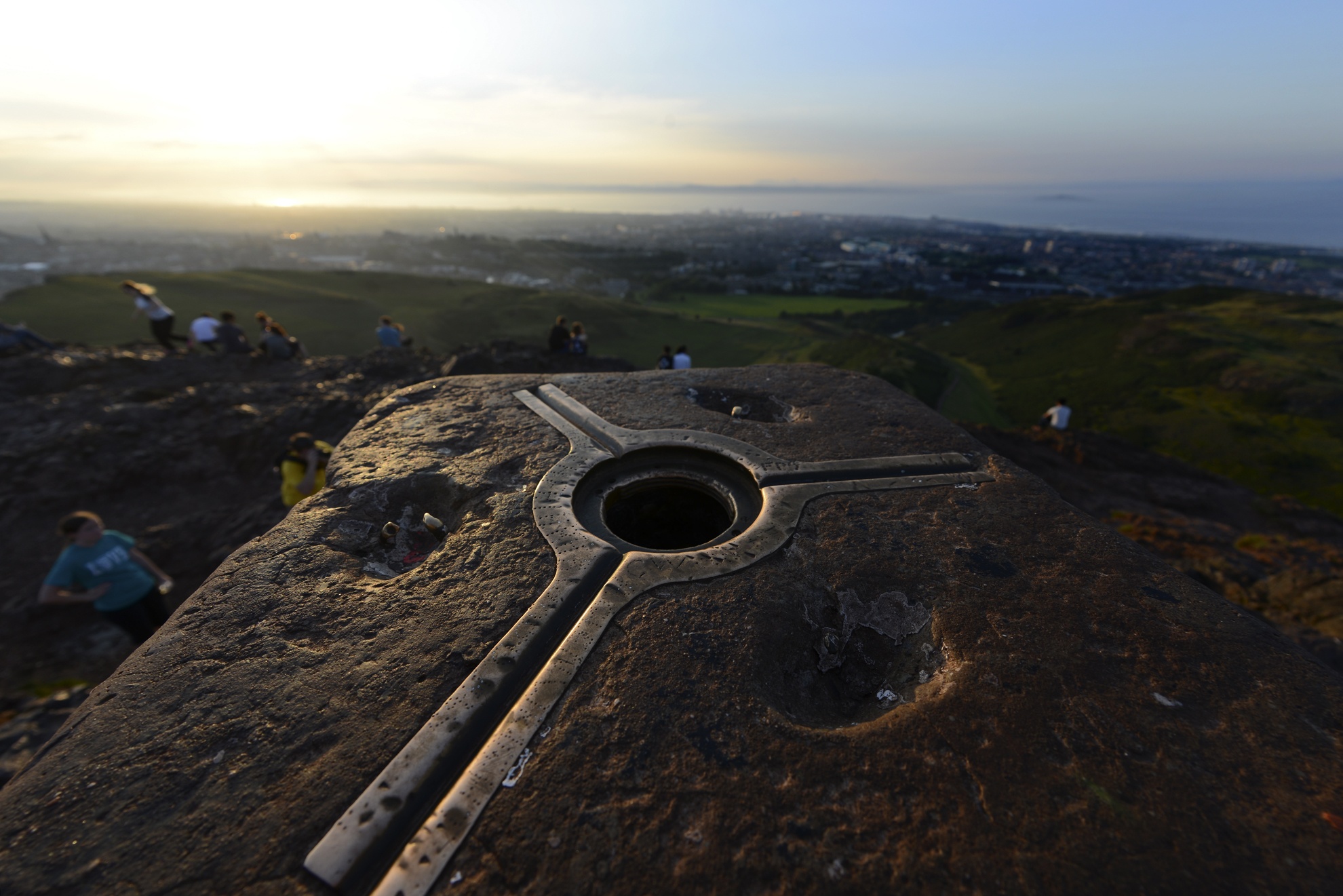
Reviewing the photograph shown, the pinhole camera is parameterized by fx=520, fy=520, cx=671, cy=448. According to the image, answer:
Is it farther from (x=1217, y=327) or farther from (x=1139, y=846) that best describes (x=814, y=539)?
(x=1217, y=327)

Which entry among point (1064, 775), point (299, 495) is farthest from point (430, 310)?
point (1064, 775)

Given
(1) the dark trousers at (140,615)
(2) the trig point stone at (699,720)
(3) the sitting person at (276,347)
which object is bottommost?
(1) the dark trousers at (140,615)

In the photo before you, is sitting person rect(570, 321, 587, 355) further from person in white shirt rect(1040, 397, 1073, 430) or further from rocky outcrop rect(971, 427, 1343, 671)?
person in white shirt rect(1040, 397, 1073, 430)

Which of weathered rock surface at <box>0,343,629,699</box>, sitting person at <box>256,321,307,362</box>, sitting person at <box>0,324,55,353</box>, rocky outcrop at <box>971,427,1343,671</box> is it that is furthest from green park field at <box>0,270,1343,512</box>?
weathered rock surface at <box>0,343,629,699</box>

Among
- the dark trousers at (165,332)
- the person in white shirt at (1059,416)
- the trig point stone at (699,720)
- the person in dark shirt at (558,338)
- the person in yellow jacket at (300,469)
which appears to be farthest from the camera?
the person in white shirt at (1059,416)

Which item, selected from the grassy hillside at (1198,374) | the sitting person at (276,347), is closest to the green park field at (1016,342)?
the grassy hillside at (1198,374)

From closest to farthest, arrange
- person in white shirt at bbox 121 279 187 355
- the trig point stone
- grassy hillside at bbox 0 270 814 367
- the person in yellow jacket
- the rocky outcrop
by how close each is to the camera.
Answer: the trig point stone → the person in yellow jacket → the rocky outcrop → person in white shirt at bbox 121 279 187 355 → grassy hillside at bbox 0 270 814 367

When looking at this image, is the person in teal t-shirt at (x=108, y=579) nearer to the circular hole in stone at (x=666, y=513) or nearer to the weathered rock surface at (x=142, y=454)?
the weathered rock surface at (x=142, y=454)
